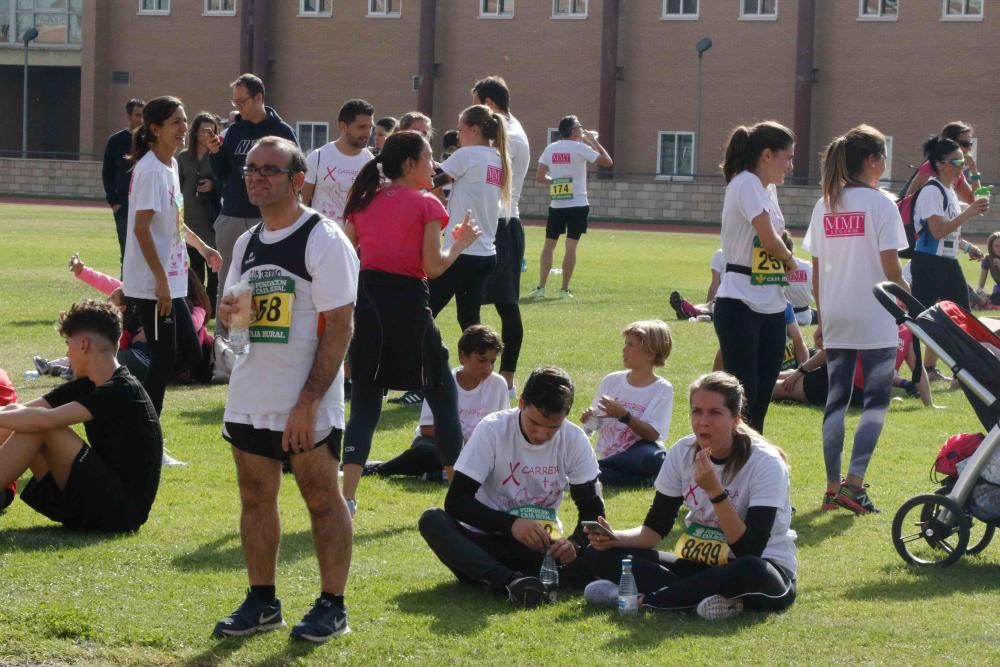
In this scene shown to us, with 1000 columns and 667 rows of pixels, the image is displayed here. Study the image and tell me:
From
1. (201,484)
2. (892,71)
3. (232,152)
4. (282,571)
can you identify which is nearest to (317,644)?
(282,571)

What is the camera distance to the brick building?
152 feet

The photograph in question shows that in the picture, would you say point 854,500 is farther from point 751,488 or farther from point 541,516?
point 541,516

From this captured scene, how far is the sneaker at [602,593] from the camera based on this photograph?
596 cm

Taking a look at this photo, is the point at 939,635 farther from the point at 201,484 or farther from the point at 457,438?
the point at 201,484

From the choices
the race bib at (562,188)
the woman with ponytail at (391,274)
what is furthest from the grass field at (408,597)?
the race bib at (562,188)

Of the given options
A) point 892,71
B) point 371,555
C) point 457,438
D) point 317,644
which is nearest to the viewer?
point 317,644

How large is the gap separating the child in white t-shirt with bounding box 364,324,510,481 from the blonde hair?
764mm

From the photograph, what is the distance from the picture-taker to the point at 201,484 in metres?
8.19

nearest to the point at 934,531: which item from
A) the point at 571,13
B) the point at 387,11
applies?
the point at 571,13

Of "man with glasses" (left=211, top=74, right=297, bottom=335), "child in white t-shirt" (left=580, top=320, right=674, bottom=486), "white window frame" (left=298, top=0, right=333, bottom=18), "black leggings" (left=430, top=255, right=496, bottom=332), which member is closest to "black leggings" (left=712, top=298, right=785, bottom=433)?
"child in white t-shirt" (left=580, top=320, right=674, bottom=486)

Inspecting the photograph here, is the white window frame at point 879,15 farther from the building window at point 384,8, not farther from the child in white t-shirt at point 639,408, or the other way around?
the child in white t-shirt at point 639,408

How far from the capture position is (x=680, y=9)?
49031 mm

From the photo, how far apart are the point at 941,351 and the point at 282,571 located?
10.1 ft

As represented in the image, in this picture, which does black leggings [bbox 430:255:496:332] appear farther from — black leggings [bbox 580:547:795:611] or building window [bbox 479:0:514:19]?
building window [bbox 479:0:514:19]
